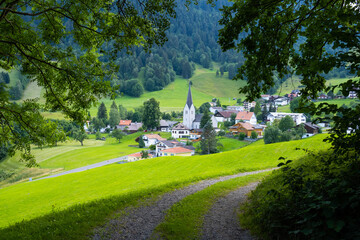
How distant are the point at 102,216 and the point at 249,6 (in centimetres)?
743

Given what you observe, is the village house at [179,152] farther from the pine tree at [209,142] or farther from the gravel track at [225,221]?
the gravel track at [225,221]

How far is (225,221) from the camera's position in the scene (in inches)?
283

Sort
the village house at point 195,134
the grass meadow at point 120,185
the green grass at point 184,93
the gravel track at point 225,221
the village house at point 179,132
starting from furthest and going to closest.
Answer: the green grass at point 184,93 < the village house at point 179,132 < the village house at point 195,134 < the grass meadow at point 120,185 < the gravel track at point 225,221

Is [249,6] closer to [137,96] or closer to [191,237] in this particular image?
[191,237]

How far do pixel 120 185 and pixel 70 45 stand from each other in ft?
51.7

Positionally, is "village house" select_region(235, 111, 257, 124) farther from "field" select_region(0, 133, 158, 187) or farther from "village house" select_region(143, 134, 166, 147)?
"field" select_region(0, 133, 158, 187)

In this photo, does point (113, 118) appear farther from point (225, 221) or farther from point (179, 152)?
point (225, 221)

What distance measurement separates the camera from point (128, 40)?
7977 millimetres

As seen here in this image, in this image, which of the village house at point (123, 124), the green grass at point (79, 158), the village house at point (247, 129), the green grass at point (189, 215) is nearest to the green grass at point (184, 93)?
the village house at point (123, 124)

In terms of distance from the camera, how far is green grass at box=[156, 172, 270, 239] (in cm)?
636

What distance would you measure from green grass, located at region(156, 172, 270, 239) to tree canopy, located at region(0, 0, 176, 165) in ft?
15.6

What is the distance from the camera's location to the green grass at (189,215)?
6359 millimetres

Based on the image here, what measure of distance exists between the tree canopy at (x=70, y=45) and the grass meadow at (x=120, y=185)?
3.41 metres

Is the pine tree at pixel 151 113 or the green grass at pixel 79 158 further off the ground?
the pine tree at pixel 151 113
